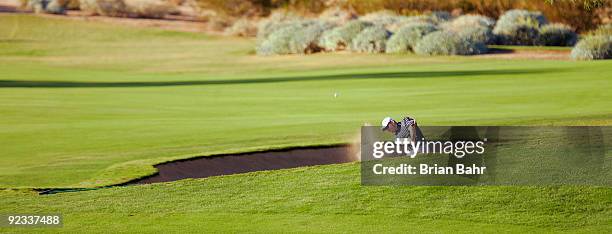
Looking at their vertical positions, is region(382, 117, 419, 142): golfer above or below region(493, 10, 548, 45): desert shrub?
above

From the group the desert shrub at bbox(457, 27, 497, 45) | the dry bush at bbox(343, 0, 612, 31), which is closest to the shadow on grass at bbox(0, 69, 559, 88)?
the desert shrub at bbox(457, 27, 497, 45)

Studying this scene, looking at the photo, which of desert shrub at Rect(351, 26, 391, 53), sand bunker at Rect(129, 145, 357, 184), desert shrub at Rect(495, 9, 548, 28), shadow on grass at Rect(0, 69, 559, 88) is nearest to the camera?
sand bunker at Rect(129, 145, 357, 184)

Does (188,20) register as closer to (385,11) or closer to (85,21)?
(85,21)

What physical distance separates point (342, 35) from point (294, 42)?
2595mm

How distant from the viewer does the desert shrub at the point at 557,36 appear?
48.8 metres

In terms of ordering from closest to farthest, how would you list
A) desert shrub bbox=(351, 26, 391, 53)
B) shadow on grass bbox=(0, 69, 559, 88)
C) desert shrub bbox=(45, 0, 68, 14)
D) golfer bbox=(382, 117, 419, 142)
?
golfer bbox=(382, 117, 419, 142) → shadow on grass bbox=(0, 69, 559, 88) → desert shrub bbox=(351, 26, 391, 53) → desert shrub bbox=(45, 0, 68, 14)

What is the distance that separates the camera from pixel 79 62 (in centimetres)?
5259

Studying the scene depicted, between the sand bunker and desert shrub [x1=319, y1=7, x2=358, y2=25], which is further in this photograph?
desert shrub [x1=319, y1=7, x2=358, y2=25]

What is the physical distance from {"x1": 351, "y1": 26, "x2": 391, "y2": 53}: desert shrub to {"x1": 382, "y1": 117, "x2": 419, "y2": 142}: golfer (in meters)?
33.0

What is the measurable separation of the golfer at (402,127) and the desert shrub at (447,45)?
30.0 meters

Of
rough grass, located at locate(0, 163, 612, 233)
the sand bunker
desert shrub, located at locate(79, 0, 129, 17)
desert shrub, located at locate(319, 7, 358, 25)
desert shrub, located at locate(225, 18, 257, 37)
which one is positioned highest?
desert shrub, located at locate(79, 0, 129, 17)

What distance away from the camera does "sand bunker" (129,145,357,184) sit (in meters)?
17.3

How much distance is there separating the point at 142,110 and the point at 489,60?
62.5 feet

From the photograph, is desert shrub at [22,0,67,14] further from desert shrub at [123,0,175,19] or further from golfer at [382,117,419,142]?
golfer at [382,117,419,142]
